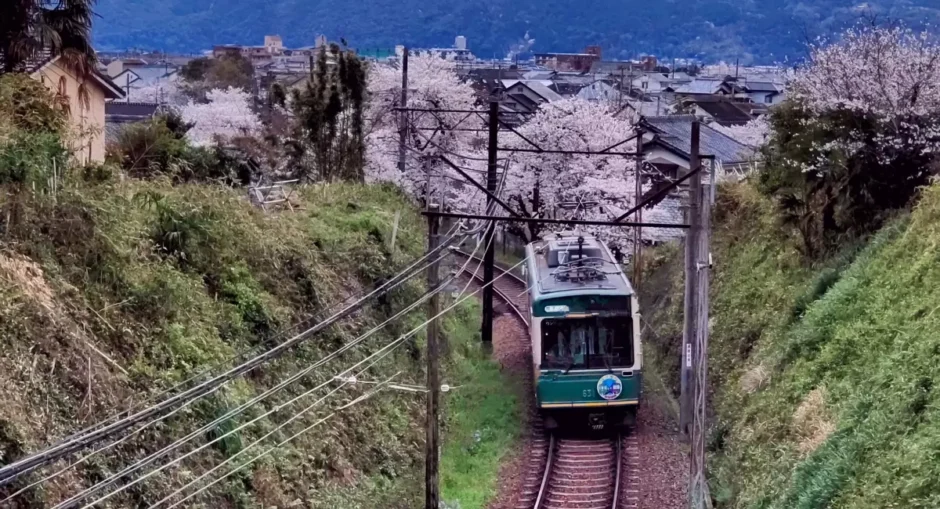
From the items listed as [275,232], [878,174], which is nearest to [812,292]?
[878,174]

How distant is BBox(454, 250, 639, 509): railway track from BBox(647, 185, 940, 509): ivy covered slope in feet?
4.71

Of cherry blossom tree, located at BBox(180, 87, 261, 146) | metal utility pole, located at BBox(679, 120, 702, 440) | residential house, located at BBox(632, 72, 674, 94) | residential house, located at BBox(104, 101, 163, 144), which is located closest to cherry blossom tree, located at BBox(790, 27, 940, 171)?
metal utility pole, located at BBox(679, 120, 702, 440)

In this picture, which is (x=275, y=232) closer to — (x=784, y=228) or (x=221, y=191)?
(x=221, y=191)

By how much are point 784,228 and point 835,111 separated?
3602 millimetres

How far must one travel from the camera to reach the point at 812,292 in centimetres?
1628

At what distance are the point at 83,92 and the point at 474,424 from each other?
9.06 m

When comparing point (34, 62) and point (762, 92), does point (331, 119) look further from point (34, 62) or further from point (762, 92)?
point (762, 92)

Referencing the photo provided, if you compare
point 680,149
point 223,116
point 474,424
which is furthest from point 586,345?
→ point 223,116

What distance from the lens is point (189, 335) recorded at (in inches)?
439

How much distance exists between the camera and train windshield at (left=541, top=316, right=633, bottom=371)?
16.0 m

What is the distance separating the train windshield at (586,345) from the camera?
16.0 metres

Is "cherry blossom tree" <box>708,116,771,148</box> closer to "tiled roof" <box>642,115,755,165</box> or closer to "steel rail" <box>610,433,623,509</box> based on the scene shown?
"tiled roof" <box>642,115,755,165</box>

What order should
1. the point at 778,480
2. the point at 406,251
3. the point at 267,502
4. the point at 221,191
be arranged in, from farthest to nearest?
1. the point at 406,251
2. the point at 221,191
3. the point at 778,480
4. the point at 267,502

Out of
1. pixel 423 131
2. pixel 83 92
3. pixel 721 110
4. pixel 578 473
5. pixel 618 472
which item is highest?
pixel 721 110
